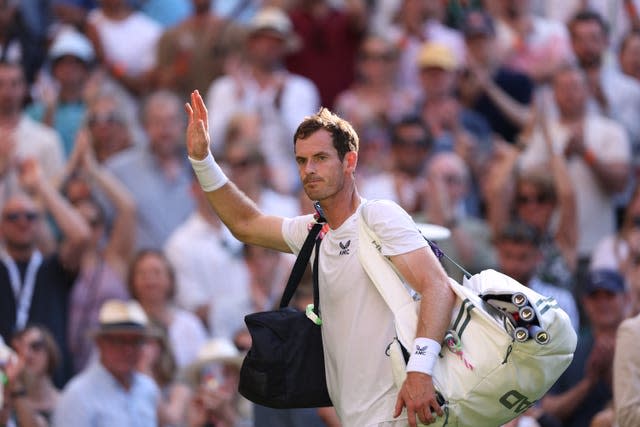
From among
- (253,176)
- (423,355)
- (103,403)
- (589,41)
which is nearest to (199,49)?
(253,176)

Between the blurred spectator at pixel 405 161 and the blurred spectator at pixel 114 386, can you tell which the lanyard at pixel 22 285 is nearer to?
the blurred spectator at pixel 114 386

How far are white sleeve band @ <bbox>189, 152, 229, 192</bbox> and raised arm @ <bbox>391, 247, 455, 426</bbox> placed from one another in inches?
45.3

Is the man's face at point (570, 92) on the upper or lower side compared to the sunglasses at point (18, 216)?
upper

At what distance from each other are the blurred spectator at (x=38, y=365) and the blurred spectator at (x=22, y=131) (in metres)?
2.46

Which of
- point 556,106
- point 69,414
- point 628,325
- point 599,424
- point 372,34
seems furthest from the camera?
point 372,34

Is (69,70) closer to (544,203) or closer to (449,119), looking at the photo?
(449,119)

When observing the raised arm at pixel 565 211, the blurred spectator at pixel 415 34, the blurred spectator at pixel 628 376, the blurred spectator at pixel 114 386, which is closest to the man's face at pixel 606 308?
the raised arm at pixel 565 211

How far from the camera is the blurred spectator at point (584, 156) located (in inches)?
527

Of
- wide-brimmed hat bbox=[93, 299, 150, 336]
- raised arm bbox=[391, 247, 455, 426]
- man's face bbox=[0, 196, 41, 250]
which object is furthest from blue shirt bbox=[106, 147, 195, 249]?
raised arm bbox=[391, 247, 455, 426]

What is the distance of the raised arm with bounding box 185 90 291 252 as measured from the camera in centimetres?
775

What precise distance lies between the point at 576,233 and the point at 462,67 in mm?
2375

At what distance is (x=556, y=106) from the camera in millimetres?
13898

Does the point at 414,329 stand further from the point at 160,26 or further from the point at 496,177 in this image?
the point at 160,26

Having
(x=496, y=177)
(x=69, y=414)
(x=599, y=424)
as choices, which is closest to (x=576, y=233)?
(x=496, y=177)
